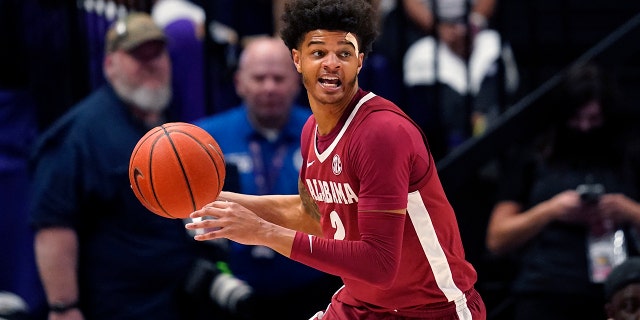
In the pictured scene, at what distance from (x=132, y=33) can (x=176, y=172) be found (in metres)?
2.28

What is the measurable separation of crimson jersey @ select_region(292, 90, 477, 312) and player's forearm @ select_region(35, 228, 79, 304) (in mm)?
1940

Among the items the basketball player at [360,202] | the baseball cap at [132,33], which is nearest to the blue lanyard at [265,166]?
the baseball cap at [132,33]

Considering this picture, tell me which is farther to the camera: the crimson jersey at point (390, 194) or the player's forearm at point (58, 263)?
the player's forearm at point (58, 263)

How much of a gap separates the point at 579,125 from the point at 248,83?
69.2 inches

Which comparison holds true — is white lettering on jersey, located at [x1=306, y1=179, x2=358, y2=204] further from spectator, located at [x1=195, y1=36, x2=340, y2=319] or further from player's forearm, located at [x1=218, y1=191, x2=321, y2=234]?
spectator, located at [x1=195, y1=36, x2=340, y2=319]

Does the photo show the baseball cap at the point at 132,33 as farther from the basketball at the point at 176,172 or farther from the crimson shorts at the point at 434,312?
the crimson shorts at the point at 434,312

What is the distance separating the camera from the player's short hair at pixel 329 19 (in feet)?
13.1

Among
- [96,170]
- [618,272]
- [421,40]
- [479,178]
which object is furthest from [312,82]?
[421,40]

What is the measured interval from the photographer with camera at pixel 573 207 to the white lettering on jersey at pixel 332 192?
1.87 meters

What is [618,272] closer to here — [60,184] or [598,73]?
[598,73]

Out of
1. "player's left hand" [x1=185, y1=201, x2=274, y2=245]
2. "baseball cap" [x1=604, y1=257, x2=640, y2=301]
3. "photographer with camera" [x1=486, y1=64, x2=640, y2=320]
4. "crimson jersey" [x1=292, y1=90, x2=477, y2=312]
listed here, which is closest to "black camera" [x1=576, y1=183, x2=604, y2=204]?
"photographer with camera" [x1=486, y1=64, x2=640, y2=320]

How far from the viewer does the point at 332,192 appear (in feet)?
13.4

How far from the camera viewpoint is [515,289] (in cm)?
584

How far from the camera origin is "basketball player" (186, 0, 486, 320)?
3.84 m
